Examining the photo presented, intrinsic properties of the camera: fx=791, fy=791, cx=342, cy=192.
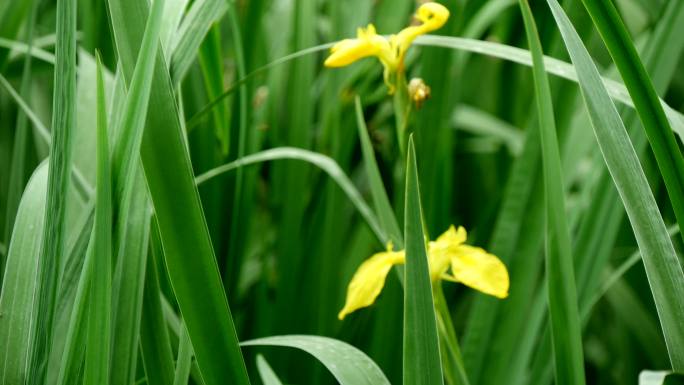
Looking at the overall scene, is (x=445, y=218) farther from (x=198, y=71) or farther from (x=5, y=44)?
(x=5, y=44)

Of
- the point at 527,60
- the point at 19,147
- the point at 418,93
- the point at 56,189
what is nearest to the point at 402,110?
the point at 418,93

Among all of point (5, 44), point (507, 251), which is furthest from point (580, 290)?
point (5, 44)

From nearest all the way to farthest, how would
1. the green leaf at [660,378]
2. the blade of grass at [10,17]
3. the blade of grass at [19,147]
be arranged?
1. the green leaf at [660,378]
2. the blade of grass at [19,147]
3. the blade of grass at [10,17]

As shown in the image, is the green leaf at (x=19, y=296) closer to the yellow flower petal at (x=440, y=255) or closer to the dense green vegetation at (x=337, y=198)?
the dense green vegetation at (x=337, y=198)

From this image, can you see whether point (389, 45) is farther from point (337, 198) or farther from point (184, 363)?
point (337, 198)

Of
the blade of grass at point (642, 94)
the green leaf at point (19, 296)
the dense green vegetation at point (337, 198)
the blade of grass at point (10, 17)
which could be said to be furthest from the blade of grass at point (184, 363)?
the blade of grass at point (10, 17)

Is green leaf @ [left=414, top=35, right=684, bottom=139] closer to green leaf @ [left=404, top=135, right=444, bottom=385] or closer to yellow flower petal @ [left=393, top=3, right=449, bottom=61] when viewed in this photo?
yellow flower petal @ [left=393, top=3, right=449, bottom=61]
